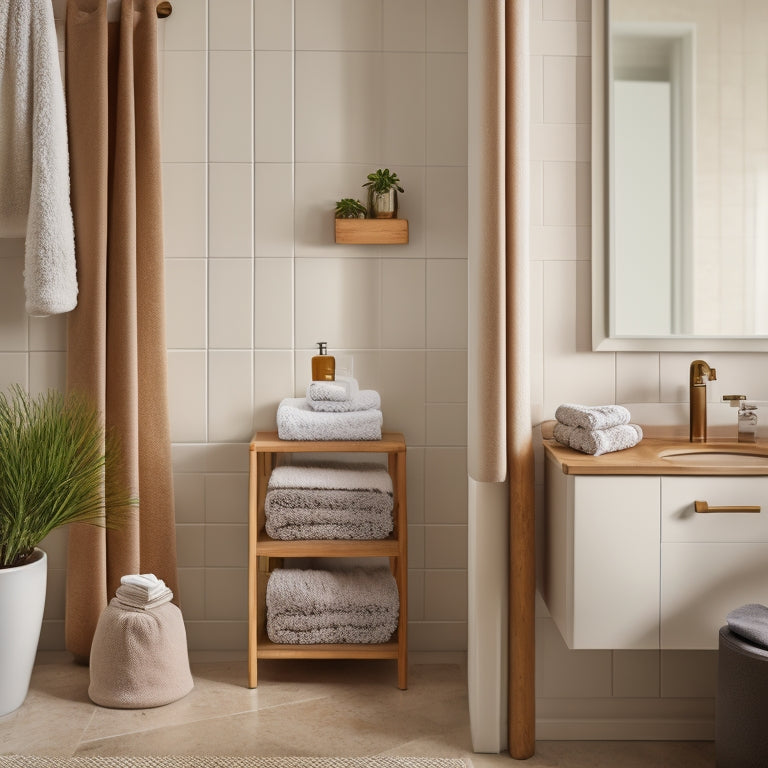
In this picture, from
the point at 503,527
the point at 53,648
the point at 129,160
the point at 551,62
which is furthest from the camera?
the point at 53,648

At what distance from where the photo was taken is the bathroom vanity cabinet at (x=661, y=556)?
181 cm

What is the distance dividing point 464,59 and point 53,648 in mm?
2222

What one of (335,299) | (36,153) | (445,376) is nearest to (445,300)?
(445,376)

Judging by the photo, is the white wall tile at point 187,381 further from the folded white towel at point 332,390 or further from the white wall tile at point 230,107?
the white wall tile at point 230,107

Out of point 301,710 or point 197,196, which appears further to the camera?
point 197,196

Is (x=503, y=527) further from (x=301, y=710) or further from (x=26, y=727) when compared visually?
(x=26, y=727)

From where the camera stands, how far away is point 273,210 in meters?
2.55

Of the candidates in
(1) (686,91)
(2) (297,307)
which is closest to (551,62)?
(1) (686,91)

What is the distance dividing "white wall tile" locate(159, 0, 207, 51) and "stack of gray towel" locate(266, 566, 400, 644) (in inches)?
63.7

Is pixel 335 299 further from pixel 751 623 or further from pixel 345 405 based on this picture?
pixel 751 623

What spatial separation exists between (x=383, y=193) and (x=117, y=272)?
817 mm

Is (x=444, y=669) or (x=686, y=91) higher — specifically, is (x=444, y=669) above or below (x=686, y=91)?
below

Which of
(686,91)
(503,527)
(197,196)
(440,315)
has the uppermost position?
(686,91)

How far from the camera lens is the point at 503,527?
2002 mm
